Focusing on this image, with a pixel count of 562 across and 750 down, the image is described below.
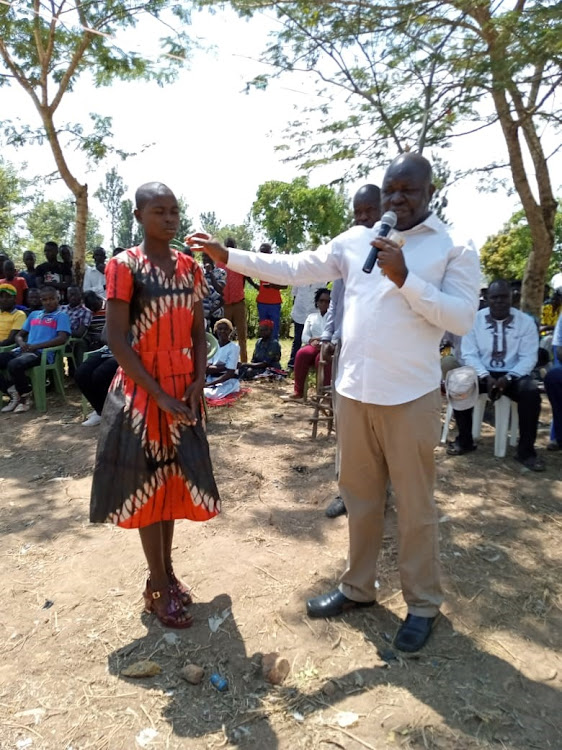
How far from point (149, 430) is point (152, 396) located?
0.51 feet

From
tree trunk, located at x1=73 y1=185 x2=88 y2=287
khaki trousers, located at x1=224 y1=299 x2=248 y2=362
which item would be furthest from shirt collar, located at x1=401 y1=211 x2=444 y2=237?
tree trunk, located at x1=73 y1=185 x2=88 y2=287

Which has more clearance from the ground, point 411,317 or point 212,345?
point 411,317

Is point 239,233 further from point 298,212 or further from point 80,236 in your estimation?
point 80,236

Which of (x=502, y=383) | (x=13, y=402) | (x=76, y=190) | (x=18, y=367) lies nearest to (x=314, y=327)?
(x=502, y=383)

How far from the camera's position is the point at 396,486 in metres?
2.47

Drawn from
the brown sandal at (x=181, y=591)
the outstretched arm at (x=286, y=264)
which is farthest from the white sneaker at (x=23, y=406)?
the outstretched arm at (x=286, y=264)

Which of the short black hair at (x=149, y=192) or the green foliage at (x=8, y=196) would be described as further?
the green foliage at (x=8, y=196)

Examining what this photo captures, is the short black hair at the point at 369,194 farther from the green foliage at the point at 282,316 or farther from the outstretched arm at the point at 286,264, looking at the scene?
the green foliage at the point at 282,316

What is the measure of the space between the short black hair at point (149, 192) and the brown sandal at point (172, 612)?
1.72 m

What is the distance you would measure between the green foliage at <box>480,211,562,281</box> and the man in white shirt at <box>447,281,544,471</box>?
11295 millimetres

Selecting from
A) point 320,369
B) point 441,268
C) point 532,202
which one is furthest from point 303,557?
point 532,202

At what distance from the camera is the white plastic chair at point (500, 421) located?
195 inches

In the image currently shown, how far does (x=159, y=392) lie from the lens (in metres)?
2.43

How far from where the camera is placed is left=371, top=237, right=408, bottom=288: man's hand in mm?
2072
